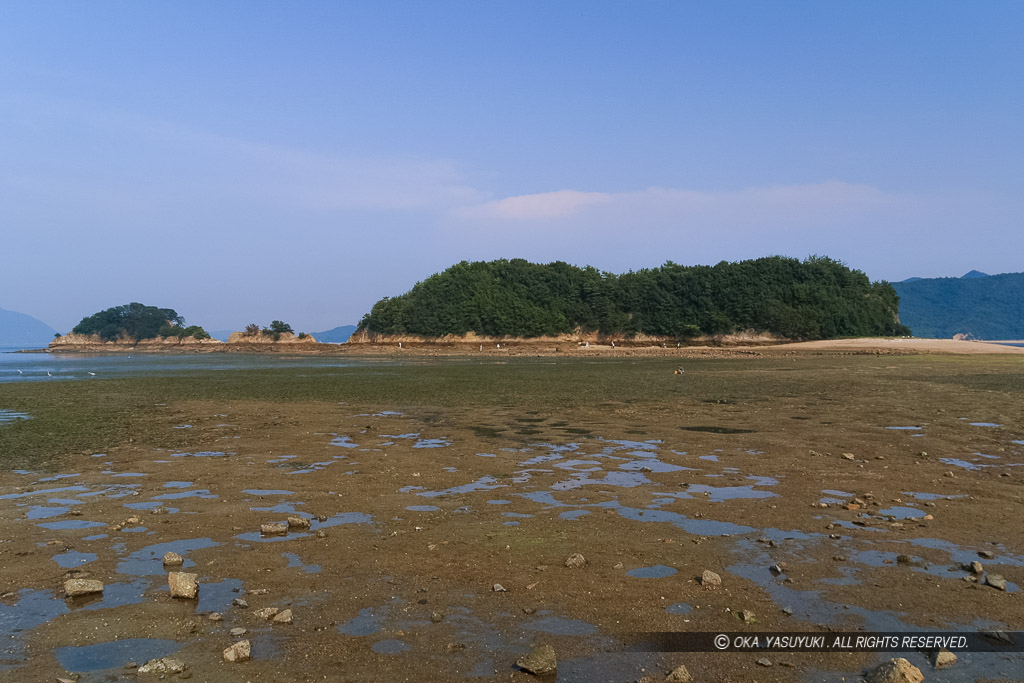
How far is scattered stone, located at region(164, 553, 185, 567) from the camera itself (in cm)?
750

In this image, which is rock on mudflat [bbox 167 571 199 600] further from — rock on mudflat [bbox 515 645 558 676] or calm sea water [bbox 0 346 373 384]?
calm sea water [bbox 0 346 373 384]

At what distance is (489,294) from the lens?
15600 cm

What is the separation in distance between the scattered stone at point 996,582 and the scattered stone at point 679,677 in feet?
12.8

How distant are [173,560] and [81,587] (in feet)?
3.34

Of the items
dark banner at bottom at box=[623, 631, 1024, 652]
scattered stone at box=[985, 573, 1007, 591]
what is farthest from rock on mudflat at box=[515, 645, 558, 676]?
scattered stone at box=[985, 573, 1007, 591]

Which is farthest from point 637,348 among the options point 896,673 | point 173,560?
point 896,673

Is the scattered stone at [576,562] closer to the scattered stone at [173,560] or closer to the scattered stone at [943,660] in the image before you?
the scattered stone at [943,660]

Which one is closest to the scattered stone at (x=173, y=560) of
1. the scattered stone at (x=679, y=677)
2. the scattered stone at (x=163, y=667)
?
the scattered stone at (x=163, y=667)

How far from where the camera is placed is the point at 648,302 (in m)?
145

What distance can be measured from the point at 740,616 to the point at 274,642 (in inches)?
161

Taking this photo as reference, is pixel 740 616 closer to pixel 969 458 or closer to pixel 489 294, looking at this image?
pixel 969 458

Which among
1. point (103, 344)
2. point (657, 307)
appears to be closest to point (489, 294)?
point (657, 307)

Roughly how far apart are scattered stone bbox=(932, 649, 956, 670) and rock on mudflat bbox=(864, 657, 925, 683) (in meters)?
0.31

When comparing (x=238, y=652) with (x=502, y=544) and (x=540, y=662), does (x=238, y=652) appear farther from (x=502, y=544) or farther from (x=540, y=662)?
(x=502, y=544)
